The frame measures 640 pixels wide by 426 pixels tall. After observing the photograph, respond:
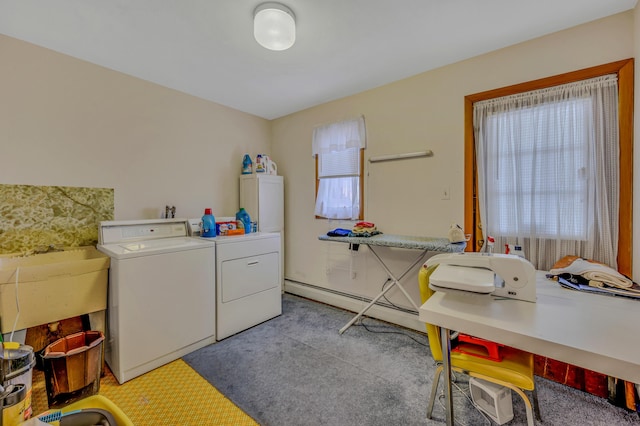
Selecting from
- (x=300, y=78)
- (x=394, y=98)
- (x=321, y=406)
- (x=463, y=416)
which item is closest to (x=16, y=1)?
(x=300, y=78)

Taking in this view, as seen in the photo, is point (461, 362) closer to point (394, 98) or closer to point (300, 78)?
point (394, 98)

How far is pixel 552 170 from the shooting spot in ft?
6.55

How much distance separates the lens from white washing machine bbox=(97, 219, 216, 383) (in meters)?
1.88

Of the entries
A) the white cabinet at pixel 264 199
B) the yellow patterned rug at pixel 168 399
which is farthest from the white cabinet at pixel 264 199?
the yellow patterned rug at pixel 168 399

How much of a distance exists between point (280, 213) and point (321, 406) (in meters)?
2.39

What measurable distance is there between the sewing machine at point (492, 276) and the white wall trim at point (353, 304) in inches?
54.7

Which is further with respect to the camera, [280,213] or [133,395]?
[280,213]

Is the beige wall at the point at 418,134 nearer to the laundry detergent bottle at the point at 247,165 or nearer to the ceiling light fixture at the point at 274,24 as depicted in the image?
the laundry detergent bottle at the point at 247,165

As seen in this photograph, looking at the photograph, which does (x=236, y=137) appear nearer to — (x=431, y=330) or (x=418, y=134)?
(x=418, y=134)

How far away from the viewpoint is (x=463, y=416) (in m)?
1.54

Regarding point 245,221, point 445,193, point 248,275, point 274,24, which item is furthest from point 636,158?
point 245,221

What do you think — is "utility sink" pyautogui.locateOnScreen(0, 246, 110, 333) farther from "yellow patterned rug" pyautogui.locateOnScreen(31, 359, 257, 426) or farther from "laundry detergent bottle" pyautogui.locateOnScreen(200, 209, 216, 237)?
"laundry detergent bottle" pyautogui.locateOnScreen(200, 209, 216, 237)

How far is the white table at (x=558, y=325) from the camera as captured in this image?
2.76 ft

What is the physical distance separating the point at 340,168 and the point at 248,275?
62.0 inches
